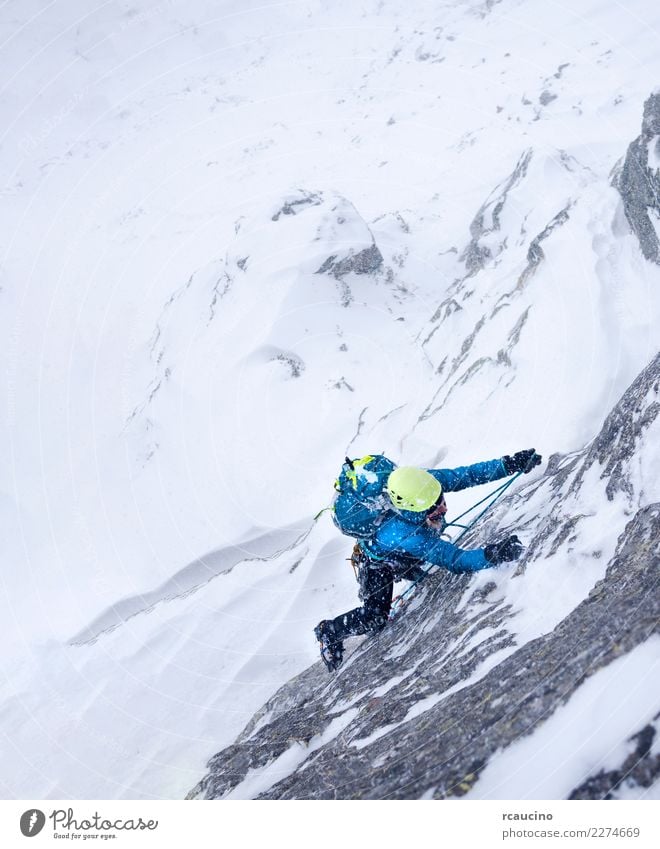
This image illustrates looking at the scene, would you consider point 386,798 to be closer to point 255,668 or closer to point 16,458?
point 255,668

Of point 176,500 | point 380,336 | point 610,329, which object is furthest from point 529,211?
point 176,500

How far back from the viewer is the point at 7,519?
128ft

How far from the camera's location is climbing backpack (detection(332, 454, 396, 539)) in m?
6.89

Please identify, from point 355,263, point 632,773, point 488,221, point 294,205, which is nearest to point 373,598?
point 632,773

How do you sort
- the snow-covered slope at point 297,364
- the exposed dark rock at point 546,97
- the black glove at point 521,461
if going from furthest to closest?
the exposed dark rock at point 546,97, the snow-covered slope at point 297,364, the black glove at point 521,461

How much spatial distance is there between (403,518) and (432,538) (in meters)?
0.40

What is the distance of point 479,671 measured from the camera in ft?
16.8

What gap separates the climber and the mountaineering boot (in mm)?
22

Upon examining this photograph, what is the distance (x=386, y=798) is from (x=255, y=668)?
9176mm

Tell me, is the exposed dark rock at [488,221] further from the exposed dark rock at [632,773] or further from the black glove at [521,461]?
the exposed dark rock at [632,773]

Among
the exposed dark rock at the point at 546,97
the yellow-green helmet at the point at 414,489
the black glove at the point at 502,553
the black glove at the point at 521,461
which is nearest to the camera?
the yellow-green helmet at the point at 414,489

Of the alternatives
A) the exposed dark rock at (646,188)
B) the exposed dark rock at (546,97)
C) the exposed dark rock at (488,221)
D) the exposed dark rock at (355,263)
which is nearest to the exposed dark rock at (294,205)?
the exposed dark rock at (355,263)

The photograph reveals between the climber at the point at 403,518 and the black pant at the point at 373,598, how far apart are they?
0.05 feet

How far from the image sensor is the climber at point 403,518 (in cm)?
636
